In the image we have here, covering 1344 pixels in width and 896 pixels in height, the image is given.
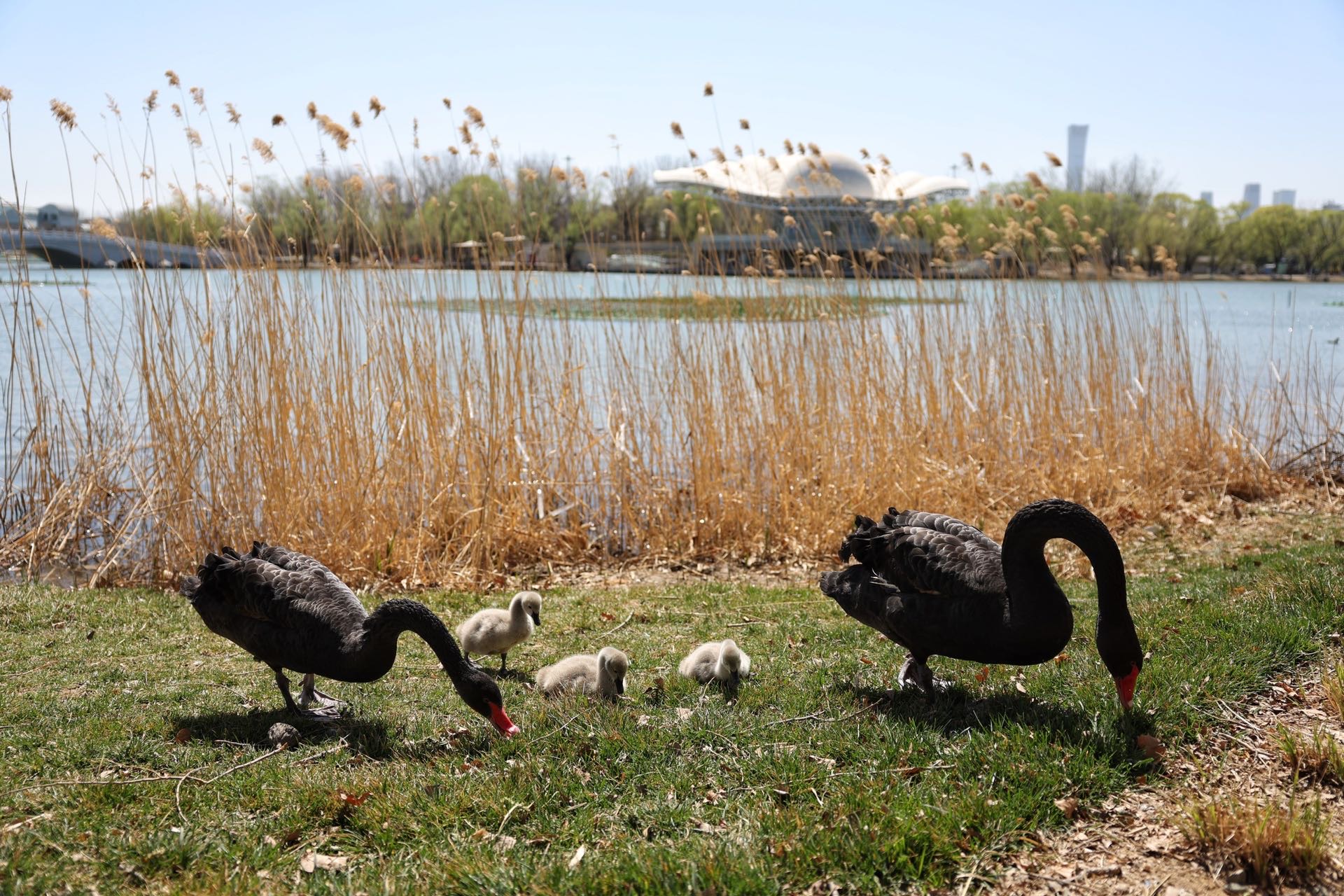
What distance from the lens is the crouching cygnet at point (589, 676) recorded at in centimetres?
418

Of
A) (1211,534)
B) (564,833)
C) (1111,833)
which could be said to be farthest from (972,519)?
(564,833)

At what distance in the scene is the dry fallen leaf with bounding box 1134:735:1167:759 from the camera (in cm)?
325

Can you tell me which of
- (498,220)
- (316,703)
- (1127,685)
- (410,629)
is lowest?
(316,703)

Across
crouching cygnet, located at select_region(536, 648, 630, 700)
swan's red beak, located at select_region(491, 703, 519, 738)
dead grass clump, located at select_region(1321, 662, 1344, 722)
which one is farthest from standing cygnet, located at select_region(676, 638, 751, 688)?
dead grass clump, located at select_region(1321, 662, 1344, 722)

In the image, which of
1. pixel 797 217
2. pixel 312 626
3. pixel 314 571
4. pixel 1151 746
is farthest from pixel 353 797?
pixel 797 217

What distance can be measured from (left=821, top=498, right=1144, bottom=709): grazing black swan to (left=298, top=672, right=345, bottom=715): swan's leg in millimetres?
→ 2297

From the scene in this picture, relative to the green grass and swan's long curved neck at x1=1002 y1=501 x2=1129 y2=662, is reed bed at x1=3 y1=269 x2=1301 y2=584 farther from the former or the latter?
swan's long curved neck at x1=1002 y1=501 x2=1129 y2=662

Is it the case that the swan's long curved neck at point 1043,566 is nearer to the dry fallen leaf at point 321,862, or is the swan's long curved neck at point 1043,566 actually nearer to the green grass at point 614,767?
the green grass at point 614,767

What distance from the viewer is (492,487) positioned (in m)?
7.19

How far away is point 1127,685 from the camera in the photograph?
345 centimetres

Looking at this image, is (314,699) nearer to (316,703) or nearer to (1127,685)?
(316,703)

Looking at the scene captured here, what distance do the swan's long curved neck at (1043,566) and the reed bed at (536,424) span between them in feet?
12.8

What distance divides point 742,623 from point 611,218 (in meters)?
3.80

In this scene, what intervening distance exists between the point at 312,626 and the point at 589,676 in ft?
4.02
